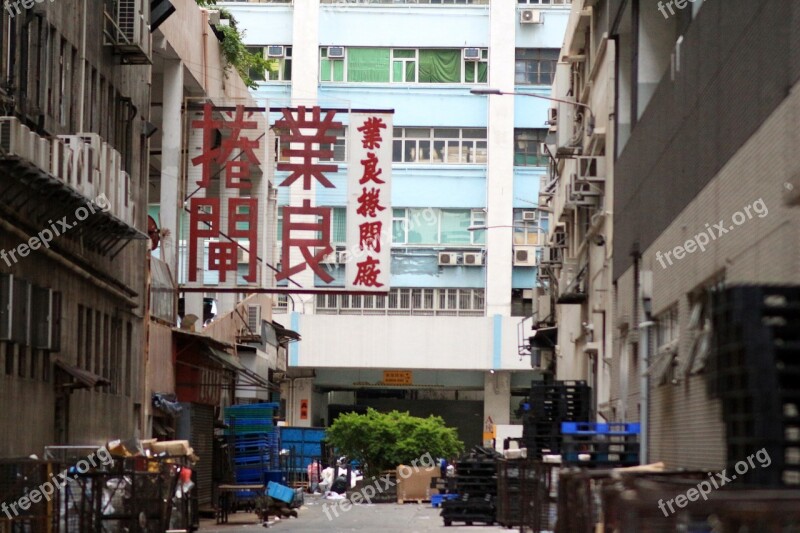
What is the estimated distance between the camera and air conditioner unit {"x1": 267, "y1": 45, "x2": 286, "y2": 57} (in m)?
62.1

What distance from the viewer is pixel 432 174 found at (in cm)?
6234

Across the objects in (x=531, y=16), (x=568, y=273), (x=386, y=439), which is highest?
(x=531, y=16)

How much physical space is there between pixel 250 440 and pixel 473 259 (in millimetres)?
24146

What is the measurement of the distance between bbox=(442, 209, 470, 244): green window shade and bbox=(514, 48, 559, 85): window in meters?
5.85

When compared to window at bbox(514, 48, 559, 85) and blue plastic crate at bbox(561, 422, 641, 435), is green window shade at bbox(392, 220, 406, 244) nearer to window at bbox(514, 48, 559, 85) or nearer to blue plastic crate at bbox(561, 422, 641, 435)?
window at bbox(514, 48, 559, 85)

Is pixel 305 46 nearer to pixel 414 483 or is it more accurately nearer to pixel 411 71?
pixel 411 71

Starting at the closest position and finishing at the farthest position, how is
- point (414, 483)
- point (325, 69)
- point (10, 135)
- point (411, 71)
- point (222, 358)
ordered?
point (10, 135) < point (222, 358) < point (414, 483) < point (325, 69) < point (411, 71)

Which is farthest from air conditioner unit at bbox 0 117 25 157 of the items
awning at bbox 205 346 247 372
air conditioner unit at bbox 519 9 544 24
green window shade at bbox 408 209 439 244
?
air conditioner unit at bbox 519 9 544 24

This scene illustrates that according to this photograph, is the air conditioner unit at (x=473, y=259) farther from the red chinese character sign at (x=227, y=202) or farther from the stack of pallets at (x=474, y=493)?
the stack of pallets at (x=474, y=493)

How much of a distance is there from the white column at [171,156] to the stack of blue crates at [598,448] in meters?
14.0

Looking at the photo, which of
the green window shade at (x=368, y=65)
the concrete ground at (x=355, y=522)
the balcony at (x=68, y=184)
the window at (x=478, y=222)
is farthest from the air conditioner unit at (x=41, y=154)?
the green window shade at (x=368, y=65)

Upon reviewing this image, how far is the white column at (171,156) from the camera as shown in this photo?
104ft

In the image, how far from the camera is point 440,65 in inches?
2448

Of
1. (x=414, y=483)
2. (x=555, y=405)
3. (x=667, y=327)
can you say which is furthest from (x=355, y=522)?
(x=414, y=483)
